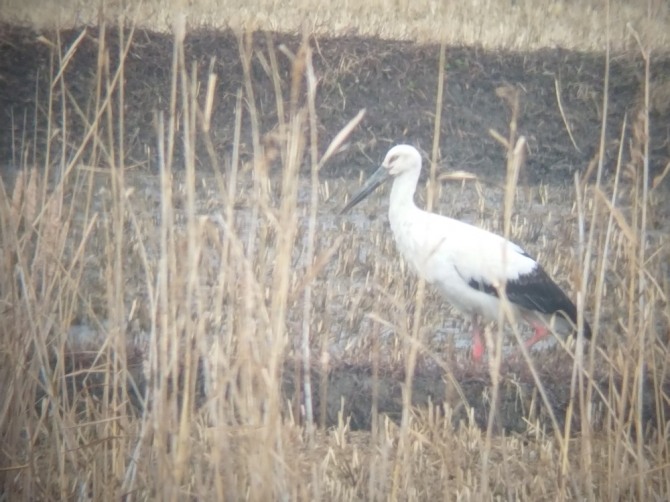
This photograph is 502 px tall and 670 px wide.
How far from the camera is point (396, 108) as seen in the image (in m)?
3.72

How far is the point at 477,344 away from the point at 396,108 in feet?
2.56

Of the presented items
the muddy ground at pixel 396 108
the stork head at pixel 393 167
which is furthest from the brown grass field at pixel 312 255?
the stork head at pixel 393 167

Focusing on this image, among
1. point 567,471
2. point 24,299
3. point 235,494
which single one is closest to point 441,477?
Answer: point 567,471

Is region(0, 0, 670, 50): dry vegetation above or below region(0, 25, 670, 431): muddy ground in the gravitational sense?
above

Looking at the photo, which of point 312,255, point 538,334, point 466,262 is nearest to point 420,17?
point 466,262

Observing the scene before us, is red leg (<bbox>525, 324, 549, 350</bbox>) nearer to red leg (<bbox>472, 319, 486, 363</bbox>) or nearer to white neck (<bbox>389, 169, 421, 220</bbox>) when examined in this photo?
red leg (<bbox>472, 319, 486, 363</bbox>)

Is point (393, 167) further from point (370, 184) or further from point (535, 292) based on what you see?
point (535, 292)

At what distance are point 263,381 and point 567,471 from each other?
2.08 feet

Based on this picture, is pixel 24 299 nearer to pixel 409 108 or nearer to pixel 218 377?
pixel 218 377

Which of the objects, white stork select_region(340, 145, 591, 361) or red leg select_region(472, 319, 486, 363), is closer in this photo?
red leg select_region(472, 319, 486, 363)

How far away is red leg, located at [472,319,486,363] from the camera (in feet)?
11.0

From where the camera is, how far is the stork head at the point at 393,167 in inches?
148

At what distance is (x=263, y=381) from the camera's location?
6.86 feet

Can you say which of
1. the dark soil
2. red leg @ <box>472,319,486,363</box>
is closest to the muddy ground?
the dark soil
